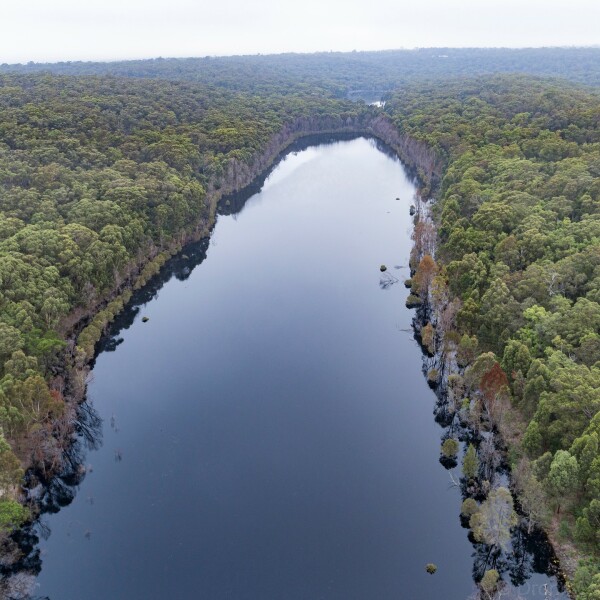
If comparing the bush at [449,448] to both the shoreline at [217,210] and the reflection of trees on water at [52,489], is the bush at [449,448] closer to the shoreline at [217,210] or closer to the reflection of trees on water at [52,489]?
the shoreline at [217,210]

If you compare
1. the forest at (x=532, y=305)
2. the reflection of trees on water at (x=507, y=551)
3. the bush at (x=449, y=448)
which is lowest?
the reflection of trees on water at (x=507, y=551)

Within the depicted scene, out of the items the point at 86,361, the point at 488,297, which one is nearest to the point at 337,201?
the point at 488,297

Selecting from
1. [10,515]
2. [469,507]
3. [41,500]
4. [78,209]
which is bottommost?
[41,500]

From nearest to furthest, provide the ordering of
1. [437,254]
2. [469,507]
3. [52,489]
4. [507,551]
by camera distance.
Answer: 1. [507,551]
2. [469,507]
3. [52,489]
4. [437,254]

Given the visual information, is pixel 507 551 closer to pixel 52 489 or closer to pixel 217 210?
pixel 52 489

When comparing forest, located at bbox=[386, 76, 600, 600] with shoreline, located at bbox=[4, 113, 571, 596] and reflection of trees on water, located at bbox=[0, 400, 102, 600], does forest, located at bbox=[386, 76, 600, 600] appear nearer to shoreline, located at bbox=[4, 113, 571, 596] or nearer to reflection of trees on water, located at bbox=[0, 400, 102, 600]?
shoreline, located at bbox=[4, 113, 571, 596]

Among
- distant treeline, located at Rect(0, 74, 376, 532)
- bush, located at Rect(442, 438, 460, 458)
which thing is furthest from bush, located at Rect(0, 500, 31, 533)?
bush, located at Rect(442, 438, 460, 458)

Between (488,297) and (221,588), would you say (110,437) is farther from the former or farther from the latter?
(488,297)

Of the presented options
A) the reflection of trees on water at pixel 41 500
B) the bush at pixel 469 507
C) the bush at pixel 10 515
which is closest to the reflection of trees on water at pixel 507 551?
the bush at pixel 469 507

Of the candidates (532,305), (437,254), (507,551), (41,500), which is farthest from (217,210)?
(507,551)
